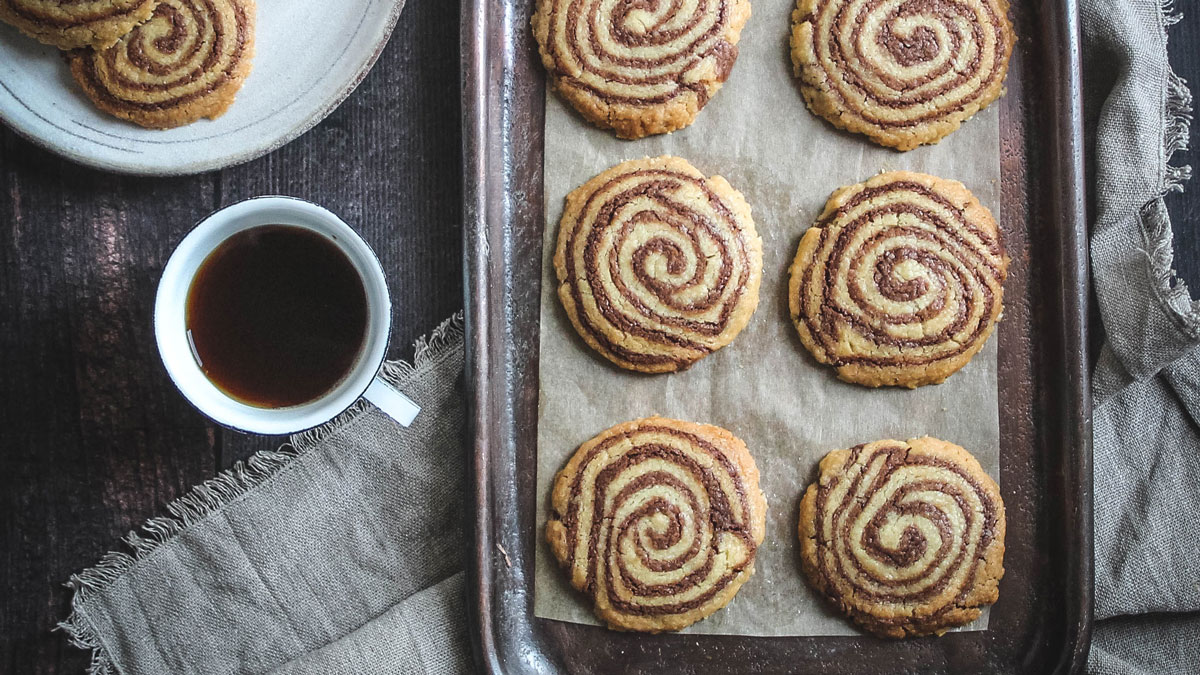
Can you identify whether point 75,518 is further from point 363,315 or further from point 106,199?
point 363,315

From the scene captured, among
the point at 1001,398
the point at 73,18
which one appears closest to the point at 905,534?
the point at 1001,398

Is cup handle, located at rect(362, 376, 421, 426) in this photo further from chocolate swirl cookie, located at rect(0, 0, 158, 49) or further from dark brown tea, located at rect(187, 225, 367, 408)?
chocolate swirl cookie, located at rect(0, 0, 158, 49)

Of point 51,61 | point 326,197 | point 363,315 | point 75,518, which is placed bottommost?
point 75,518

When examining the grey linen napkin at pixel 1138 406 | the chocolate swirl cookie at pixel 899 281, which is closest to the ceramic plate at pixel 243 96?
the chocolate swirl cookie at pixel 899 281

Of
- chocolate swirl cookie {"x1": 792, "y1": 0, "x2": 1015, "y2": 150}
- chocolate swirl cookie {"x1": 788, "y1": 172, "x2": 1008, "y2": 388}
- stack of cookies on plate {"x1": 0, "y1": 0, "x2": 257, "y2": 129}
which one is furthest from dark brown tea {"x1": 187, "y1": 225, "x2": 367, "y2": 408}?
chocolate swirl cookie {"x1": 792, "y1": 0, "x2": 1015, "y2": 150}

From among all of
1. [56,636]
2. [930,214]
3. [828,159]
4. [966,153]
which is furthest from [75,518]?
[966,153]
